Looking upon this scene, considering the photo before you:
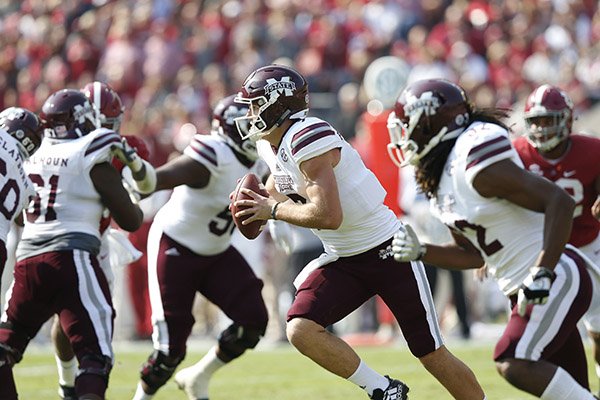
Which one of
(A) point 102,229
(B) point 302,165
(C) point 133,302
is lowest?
(C) point 133,302

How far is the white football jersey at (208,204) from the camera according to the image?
6359 mm

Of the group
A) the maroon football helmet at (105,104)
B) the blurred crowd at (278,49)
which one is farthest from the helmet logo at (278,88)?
the blurred crowd at (278,49)

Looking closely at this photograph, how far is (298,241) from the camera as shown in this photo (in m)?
10.6

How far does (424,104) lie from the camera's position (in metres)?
5.36

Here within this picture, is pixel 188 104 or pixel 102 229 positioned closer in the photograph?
pixel 102 229

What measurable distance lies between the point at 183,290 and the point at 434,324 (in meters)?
1.74

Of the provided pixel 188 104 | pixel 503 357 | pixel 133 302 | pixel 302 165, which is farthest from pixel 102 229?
pixel 188 104

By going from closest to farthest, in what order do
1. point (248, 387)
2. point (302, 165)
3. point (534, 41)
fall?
point (302, 165) → point (248, 387) → point (534, 41)

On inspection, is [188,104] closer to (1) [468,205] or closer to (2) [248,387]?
(2) [248,387]

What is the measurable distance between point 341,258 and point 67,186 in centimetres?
136

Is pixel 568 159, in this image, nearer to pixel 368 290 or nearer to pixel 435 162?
pixel 435 162

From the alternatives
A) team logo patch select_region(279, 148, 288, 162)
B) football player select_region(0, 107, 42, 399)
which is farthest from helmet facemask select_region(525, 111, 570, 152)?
football player select_region(0, 107, 42, 399)

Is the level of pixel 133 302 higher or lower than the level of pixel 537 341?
lower

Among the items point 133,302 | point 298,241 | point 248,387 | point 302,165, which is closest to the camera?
point 302,165
